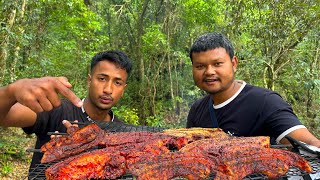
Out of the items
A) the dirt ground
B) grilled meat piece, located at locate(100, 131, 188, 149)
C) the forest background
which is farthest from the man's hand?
the forest background

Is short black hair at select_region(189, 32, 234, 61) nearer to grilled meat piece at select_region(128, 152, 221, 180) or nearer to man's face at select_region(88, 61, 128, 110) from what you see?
man's face at select_region(88, 61, 128, 110)

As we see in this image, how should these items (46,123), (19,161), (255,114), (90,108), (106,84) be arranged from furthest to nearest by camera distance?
(19,161), (90,108), (106,84), (46,123), (255,114)

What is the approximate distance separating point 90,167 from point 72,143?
58 centimetres

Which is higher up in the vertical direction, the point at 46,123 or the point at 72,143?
the point at 46,123

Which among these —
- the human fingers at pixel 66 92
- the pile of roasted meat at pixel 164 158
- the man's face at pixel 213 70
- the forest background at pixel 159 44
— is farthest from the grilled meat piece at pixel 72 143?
the forest background at pixel 159 44

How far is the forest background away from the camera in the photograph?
8336 mm

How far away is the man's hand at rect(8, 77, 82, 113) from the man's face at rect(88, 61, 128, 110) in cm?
182

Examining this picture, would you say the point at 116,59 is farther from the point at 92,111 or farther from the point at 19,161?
the point at 19,161

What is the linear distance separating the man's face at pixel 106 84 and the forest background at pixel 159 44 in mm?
5291

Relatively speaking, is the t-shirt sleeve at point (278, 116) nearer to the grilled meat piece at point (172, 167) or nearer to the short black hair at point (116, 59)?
the grilled meat piece at point (172, 167)

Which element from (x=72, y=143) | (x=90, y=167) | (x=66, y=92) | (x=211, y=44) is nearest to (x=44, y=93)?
(x=66, y=92)

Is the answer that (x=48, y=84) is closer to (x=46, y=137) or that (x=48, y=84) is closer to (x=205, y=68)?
(x=46, y=137)

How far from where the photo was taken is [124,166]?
2.44 meters

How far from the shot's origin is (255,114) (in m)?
3.31
